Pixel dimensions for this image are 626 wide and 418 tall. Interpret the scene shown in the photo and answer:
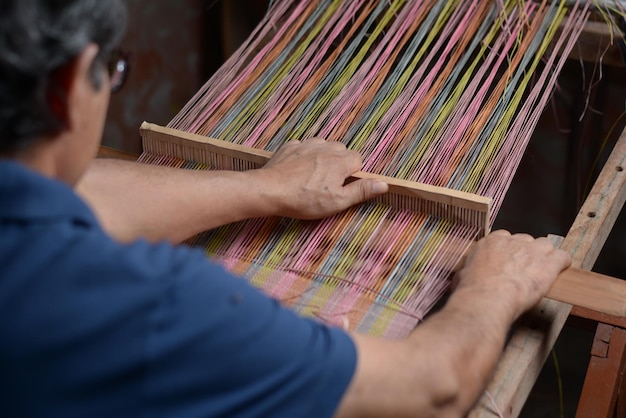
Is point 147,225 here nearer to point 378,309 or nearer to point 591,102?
point 378,309

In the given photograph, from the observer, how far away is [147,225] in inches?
68.2

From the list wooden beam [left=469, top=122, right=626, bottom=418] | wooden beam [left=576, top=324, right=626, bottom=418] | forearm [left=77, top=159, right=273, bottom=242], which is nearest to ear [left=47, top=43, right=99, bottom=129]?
forearm [left=77, top=159, right=273, bottom=242]

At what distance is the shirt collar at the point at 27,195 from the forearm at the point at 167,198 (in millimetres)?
643

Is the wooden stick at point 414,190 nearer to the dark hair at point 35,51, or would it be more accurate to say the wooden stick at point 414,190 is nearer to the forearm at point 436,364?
the forearm at point 436,364

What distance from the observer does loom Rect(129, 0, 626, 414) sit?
169 centimetres

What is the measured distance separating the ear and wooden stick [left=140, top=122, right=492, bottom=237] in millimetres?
856

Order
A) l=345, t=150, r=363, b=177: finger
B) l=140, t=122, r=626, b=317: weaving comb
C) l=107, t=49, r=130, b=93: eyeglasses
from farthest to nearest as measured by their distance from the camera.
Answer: l=345, t=150, r=363, b=177: finger → l=140, t=122, r=626, b=317: weaving comb → l=107, t=49, r=130, b=93: eyeglasses

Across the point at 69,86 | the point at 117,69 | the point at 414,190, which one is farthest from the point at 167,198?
the point at 69,86

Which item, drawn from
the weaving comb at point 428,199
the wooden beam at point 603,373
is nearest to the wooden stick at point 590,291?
the weaving comb at point 428,199

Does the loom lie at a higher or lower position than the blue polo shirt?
lower

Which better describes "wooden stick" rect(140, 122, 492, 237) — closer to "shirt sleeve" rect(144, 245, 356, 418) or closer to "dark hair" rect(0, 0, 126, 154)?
"shirt sleeve" rect(144, 245, 356, 418)

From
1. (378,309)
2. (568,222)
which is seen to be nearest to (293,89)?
(378,309)

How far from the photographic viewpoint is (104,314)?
1011 millimetres

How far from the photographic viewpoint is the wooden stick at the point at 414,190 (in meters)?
1.76
